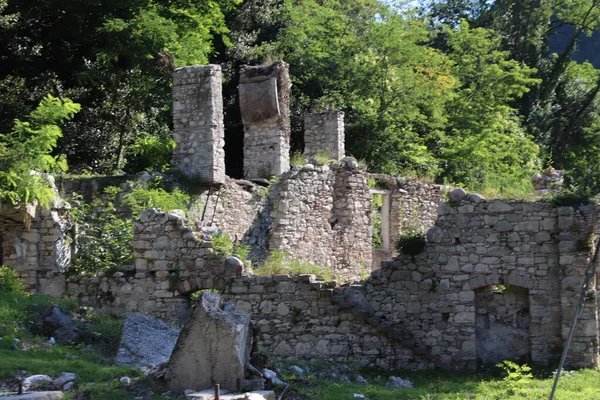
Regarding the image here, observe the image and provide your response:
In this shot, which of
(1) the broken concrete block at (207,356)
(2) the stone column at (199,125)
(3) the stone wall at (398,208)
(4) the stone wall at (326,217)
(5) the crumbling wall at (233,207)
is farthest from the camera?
(3) the stone wall at (398,208)

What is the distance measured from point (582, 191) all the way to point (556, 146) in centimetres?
2295

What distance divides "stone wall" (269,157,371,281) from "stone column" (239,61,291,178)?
4.53 feet

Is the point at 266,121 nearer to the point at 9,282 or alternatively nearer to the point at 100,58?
the point at 100,58

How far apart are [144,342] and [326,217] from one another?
26.9ft

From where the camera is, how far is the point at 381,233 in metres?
24.6

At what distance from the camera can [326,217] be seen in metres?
20.4

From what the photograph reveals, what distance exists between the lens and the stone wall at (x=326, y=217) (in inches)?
755

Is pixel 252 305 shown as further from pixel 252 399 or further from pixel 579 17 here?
pixel 579 17

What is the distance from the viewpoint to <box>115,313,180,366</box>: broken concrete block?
40.5 ft

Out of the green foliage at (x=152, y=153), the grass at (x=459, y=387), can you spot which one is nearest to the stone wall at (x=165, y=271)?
the grass at (x=459, y=387)

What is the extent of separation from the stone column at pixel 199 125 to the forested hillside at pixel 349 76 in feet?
7.57

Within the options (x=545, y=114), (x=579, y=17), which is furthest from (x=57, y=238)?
(x=579, y=17)

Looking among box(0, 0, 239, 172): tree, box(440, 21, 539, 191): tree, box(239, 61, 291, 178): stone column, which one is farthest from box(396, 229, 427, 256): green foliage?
box(0, 0, 239, 172): tree

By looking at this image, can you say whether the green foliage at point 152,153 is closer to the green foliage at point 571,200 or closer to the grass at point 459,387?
the grass at point 459,387
